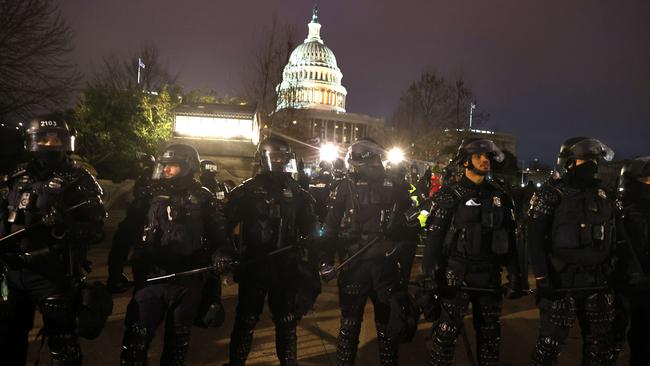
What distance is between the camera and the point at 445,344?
3.88 metres

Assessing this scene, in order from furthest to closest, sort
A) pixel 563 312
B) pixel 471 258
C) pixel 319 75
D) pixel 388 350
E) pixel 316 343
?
1. pixel 319 75
2. pixel 316 343
3. pixel 388 350
4. pixel 471 258
5. pixel 563 312

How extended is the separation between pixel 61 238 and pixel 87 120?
88.9ft

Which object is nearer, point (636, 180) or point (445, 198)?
point (445, 198)

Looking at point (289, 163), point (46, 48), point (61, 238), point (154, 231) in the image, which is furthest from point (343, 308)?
point (46, 48)

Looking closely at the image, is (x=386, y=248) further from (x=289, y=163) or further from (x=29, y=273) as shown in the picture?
(x=29, y=273)

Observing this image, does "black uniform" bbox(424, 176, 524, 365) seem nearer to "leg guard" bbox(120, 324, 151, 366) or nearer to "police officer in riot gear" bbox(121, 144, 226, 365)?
"police officer in riot gear" bbox(121, 144, 226, 365)

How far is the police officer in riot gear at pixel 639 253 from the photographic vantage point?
4.26 metres

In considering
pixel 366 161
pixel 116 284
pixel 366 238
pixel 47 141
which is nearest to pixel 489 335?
pixel 366 238

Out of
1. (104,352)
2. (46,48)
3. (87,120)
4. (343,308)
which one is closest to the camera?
(343,308)

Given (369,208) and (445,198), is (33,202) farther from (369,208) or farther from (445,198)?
(445,198)

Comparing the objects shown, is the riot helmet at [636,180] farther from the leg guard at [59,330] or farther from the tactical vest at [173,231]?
the leg guard at [59,330]

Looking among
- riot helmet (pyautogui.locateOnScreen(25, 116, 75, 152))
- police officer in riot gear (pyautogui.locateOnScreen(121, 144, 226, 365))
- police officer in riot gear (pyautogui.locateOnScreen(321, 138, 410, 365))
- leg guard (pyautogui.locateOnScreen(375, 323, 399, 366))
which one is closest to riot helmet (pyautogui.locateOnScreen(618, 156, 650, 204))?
police officer in riot gear (pyautogui.locateOnScreen(321, 138, 410, 365))

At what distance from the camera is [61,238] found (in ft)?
12.0

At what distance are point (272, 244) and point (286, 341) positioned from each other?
35.8 inches
